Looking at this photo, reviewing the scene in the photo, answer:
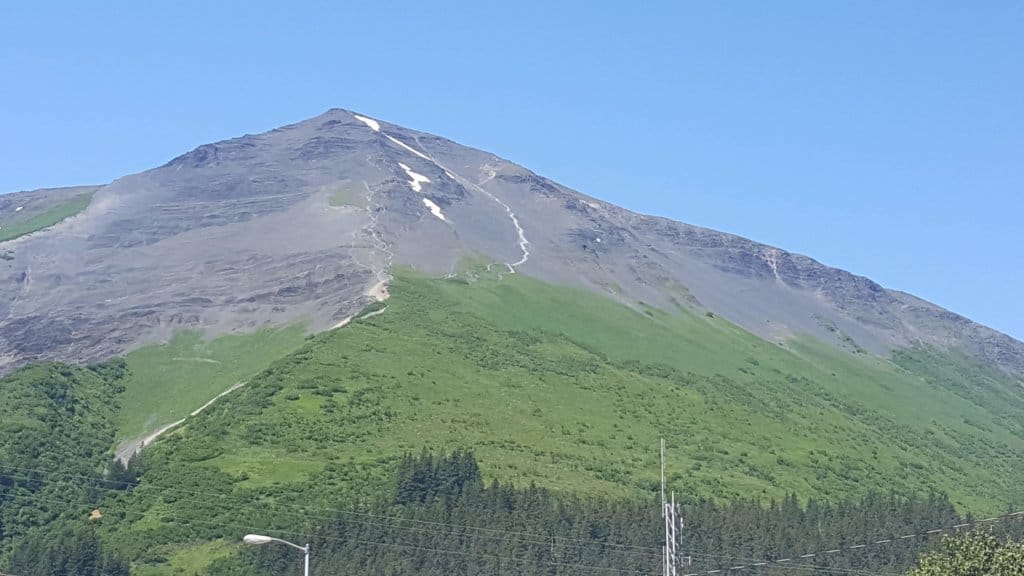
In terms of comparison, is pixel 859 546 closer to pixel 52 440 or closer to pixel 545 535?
pixel 545 535

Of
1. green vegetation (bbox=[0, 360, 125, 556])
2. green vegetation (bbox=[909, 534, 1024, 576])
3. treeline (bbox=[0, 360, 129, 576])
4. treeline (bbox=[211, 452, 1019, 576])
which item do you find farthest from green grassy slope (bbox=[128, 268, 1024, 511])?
green vegetation (bbox=[909, 534, 1024, 576])

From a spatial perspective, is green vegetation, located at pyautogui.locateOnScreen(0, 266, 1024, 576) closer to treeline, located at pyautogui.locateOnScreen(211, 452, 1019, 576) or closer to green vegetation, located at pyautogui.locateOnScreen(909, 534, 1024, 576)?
treeline, located at pyautogui.locateOnScreen(211, 452, 1019, 576)

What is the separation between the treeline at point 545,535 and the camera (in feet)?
312

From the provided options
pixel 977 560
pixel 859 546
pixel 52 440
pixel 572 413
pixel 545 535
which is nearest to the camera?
pixel 977 560

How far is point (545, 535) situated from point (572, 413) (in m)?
46.9

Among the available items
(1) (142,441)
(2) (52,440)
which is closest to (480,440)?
(1) (142,441)

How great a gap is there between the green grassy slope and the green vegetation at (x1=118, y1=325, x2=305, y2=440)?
5770 millimetres

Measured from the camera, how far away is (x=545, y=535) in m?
101

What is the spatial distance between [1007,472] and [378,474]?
3600 inches

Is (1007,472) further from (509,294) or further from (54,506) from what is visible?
(54,506)

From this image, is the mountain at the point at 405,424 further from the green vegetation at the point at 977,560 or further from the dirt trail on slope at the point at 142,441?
the green vegetation at the point at 977,560

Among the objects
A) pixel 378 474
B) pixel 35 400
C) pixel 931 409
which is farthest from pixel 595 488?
pixel 931 409

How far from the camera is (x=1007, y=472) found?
17275 cm

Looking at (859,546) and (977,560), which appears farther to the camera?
(859,546)
